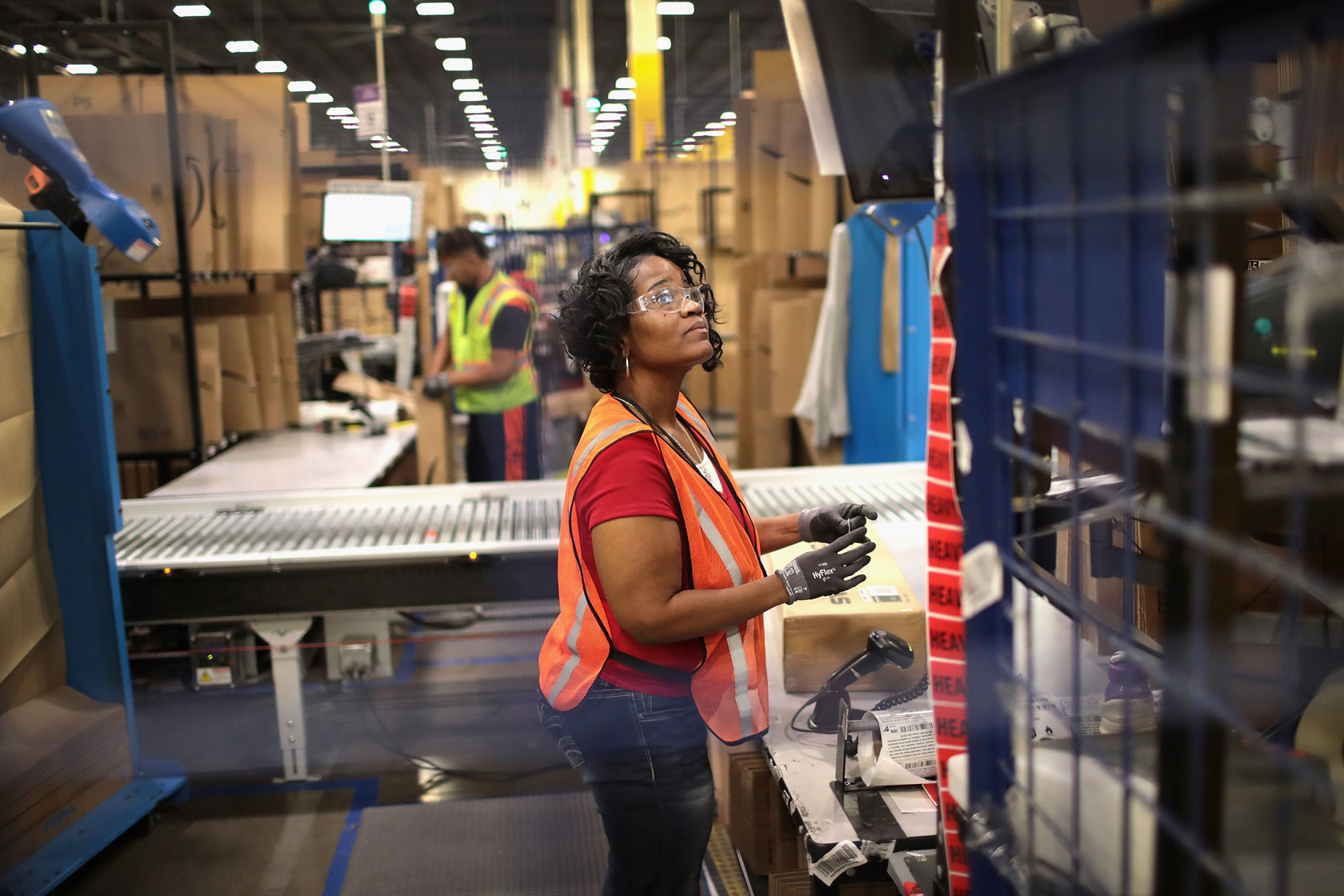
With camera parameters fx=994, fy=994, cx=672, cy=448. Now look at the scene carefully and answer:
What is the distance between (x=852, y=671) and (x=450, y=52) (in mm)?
14470

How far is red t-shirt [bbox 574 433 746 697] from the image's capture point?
1604mm

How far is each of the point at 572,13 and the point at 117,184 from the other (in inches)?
378

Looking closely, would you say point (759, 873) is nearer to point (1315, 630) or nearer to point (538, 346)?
point (1315, 630)

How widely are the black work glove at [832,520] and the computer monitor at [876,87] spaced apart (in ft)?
1.88

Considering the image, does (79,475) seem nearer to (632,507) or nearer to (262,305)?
(632,507)

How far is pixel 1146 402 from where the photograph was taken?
0.72 meters

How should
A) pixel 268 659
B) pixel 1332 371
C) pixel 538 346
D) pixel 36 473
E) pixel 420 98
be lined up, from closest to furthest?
pixel 1332 371, pixel 36 473, pixel 268 659, pixel 538 346, pixel 420 98

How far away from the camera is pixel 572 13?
42.4 ft

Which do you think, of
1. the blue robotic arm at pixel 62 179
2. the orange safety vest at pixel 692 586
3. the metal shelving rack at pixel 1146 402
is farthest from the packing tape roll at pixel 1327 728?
the blue robotic arm at pixel 62 179

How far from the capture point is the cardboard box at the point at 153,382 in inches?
182

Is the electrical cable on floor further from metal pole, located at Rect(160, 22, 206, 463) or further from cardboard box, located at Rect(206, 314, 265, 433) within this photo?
cardboard box, located at Rect(206, 314, 265, 433)

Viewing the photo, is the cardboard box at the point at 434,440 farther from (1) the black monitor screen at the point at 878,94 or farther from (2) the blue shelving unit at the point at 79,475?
(1) the black monitor screen at the point at 878,94

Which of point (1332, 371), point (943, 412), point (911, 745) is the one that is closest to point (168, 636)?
point (911, 745)

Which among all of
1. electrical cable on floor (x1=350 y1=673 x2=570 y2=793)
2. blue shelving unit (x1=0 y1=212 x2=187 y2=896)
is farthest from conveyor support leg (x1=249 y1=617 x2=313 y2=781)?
blue shelving unit (x1=0 y1=212 x2=187 y2=896)
